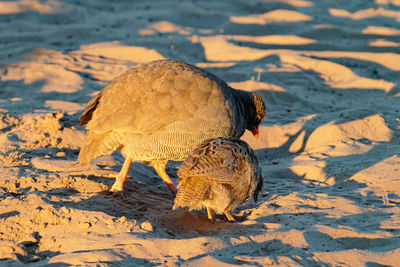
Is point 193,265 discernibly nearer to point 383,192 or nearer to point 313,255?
point 313,255

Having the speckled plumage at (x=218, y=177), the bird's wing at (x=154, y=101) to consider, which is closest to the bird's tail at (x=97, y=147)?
the bird's wing at (x=154, y=101)

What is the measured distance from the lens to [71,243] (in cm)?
414

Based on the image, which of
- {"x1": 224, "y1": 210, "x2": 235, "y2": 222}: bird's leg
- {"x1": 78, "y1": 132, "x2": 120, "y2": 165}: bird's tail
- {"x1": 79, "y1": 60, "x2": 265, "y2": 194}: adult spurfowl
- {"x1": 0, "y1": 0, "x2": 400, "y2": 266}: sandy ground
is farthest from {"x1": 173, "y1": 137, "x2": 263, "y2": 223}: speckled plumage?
{"x1": 78, "y1": 132, "x2": 120, "y2": 165}: bird's tail

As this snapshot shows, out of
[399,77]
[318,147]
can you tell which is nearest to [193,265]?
[318,147]

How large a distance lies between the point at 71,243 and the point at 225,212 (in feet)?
5.04

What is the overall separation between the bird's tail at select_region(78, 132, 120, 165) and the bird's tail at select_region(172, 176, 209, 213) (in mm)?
1161

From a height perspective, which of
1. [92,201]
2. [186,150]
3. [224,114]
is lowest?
[92,201]

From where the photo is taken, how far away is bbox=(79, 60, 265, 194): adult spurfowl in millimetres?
5480

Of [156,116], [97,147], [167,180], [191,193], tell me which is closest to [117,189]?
[97,147]

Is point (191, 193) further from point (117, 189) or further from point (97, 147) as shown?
point (97, 147)

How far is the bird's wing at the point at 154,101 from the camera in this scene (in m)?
5.46

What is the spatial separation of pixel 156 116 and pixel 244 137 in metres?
2.52

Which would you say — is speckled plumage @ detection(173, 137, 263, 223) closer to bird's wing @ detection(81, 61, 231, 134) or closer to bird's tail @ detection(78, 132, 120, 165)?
bird's wing @ detection(81, 61, 231, 134)

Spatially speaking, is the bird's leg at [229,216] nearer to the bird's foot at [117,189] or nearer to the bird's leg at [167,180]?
the bird's leg at [167,180]
